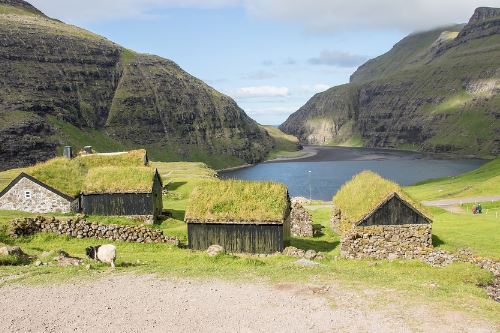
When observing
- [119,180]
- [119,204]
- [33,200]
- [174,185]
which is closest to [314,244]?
[119,204]

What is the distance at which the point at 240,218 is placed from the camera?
3984 cm

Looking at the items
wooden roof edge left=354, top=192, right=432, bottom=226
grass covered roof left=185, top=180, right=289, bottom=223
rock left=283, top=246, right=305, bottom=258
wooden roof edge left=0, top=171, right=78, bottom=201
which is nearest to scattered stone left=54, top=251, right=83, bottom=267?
grass covered roof left=185, top=180, right=289, bottom=223

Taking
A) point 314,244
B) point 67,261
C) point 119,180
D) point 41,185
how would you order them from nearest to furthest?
point 67,261
point 314,244
point 41,185
point 119,180

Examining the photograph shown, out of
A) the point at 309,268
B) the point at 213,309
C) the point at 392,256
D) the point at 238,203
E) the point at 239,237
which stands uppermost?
the point at 238,203

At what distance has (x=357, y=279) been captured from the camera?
2752 cm

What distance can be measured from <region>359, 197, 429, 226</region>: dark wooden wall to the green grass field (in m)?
3.47

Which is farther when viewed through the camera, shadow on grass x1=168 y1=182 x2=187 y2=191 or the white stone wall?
shadow on grass x1=168 y1=182 x2=187 y2=191

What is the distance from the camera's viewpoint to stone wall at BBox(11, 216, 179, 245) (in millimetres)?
41938

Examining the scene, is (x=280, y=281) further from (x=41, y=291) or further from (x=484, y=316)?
(x=41, y=291)

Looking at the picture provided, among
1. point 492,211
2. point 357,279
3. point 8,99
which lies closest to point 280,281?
point 357,279

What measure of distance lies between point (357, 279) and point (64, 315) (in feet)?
50.2

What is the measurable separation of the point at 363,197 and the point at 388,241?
4.64 m

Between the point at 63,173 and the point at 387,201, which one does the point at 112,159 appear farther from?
the point at 387,201

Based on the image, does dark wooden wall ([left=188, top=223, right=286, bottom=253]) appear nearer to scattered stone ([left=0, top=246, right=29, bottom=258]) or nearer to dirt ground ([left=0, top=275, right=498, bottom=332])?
dirt ground ([left=0, top=275, right=498, bottom=332])
